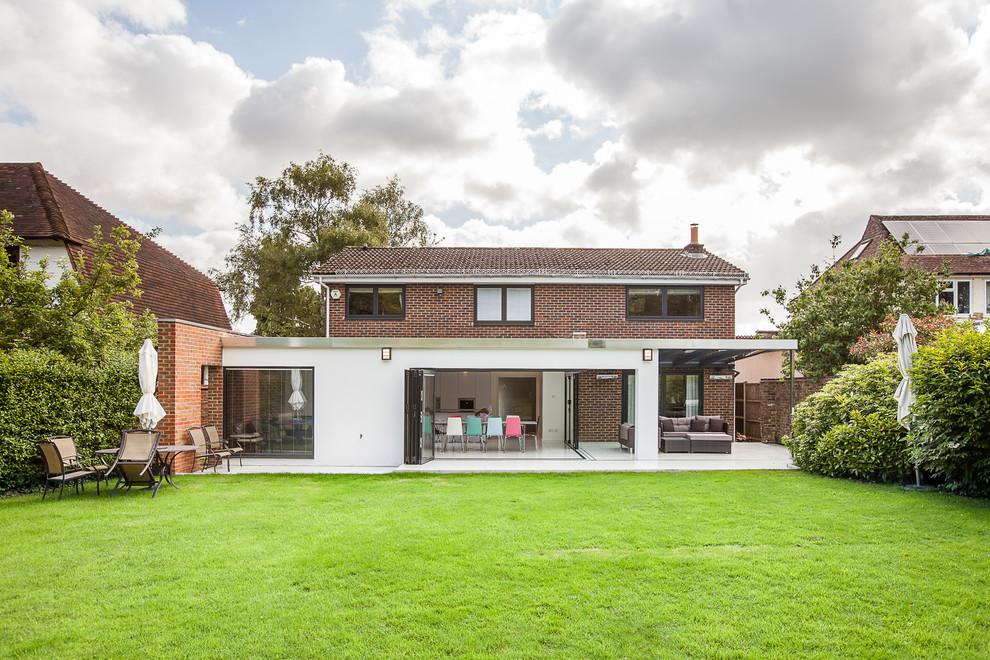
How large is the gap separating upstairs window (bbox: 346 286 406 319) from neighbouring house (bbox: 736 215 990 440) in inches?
460

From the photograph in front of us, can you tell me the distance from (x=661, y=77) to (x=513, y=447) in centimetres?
994

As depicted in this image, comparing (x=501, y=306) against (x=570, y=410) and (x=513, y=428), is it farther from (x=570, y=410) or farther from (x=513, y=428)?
(x=513, y=428)

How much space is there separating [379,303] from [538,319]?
4720 millimetres

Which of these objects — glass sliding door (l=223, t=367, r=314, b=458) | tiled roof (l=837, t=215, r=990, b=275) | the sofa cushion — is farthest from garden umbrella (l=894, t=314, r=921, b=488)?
tiled roof (l=837, t=215, r=990, b=275)

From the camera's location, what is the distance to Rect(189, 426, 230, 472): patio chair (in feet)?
37.6

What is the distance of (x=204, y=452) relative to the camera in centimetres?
1205

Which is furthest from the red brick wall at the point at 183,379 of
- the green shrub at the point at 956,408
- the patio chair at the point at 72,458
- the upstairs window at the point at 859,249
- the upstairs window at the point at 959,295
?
the upstairs window at the point at 859,249

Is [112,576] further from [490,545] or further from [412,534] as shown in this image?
[490,545]

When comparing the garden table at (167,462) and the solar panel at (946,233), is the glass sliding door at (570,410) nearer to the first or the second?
the garden table at (167,462)

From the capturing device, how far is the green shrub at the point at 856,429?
1020 cm

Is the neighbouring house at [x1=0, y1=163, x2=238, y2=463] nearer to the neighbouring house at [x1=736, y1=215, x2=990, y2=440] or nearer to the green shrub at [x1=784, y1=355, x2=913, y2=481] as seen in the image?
the green shrub at [x1=784, y1=355, x2=913, y2=481]

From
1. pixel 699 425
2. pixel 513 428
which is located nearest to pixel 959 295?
pixel 699 425

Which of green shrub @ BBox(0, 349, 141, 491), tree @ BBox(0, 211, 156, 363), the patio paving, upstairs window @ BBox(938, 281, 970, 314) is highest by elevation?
upstairs window @ BBox(938, 281, 970, 314)

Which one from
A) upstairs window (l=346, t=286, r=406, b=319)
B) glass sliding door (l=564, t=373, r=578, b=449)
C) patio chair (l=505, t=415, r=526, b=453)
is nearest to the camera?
patio chair (l=505, t=415, r=526, b=453)
